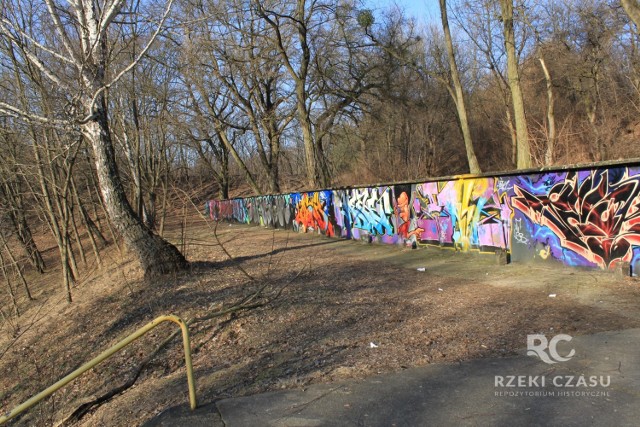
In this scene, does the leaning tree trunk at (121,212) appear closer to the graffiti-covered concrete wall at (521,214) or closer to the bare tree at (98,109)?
the bare tree at (98,109)

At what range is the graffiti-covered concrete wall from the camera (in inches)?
285

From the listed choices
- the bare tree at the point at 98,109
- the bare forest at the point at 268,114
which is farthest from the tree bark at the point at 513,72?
the bare tree at the point at 98,109

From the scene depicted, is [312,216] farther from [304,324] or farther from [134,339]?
→ [134,339]

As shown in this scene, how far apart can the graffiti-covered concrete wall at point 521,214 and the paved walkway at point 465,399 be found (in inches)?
134

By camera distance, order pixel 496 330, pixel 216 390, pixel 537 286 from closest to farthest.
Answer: pixel 216 390
pixel 496 330
pixel 537 286

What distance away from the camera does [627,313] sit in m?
5.57

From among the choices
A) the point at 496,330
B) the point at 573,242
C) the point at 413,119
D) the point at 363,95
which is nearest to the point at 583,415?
the point at 496,330

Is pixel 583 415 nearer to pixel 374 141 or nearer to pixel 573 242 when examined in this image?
pixel 573 242

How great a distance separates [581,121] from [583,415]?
28738 mm

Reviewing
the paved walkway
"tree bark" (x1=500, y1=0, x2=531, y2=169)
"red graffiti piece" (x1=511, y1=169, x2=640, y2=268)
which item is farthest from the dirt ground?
"tree bark" (x1=500, y1=0, x2=531, y2=169)

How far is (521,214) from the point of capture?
28.4 ft

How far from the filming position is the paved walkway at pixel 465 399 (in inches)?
134
